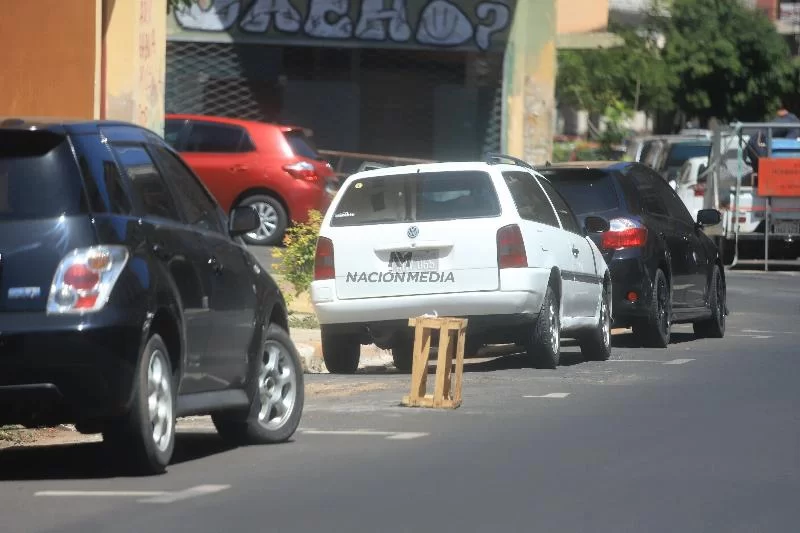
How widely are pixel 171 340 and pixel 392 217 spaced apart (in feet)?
17.6

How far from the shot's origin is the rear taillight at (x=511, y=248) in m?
13.8

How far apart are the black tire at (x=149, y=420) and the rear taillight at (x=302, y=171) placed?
16906mm

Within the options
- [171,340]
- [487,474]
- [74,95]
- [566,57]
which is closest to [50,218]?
[171,340]

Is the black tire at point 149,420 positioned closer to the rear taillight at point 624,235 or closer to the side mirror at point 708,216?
the rear taillight at point 624,235

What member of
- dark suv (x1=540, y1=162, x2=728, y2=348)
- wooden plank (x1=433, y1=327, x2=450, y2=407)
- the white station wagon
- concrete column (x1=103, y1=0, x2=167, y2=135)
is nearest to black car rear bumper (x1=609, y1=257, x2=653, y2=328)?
dark suv (x1=540, y1=162, x2=728, y2=348)

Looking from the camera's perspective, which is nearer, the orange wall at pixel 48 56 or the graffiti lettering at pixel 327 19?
the orange wall at pixel 48 56

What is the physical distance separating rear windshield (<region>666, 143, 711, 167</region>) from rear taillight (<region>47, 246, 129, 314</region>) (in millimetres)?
28044

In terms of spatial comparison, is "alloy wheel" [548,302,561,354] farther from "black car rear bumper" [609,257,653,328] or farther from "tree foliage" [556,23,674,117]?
"tree foliage" [556,23,674,117]

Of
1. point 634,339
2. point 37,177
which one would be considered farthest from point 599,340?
point 37,177

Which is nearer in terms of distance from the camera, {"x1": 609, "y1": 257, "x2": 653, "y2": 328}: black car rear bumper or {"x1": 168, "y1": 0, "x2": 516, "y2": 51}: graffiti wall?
{"x1": 609, "y1": 257, "x2": 653, "y2": 328}: black car rear bumper

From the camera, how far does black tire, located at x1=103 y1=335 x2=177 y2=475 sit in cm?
845

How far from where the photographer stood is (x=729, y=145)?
30.2 meters

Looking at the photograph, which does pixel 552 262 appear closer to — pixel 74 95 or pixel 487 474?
pixel 74 95

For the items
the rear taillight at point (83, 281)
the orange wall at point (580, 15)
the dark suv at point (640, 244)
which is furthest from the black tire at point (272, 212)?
the rear taillight at point (83, 281)
